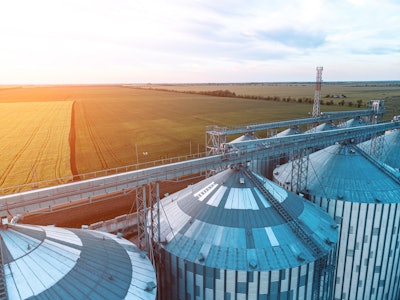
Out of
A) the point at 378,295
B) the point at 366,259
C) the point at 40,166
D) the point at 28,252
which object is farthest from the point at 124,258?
the point at 40,166

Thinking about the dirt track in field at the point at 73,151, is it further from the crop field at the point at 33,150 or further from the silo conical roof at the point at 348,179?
the silo conical roof at the point at 348,179

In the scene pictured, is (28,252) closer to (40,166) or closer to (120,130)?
(40,166)

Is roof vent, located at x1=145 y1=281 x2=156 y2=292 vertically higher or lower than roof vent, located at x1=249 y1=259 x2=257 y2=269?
lower

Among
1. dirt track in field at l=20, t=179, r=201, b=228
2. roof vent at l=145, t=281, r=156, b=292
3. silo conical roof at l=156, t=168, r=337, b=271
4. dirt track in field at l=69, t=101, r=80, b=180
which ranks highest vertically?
silo conical roof at l=156, t=168, r=337, b=271

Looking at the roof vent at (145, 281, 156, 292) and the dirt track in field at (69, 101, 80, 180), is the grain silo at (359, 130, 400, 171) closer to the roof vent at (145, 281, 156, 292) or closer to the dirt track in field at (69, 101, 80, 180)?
the roof vent at (145, 281, 156, 292)

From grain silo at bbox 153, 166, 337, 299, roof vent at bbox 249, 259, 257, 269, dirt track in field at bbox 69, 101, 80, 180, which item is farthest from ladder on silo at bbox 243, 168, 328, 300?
dirt track in field at bbox 69, 101, 80, 180

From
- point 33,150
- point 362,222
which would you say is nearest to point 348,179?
point 362,222

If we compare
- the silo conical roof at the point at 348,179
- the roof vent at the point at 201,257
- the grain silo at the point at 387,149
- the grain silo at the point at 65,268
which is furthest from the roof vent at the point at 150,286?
the grain silo at the point at 387,149
